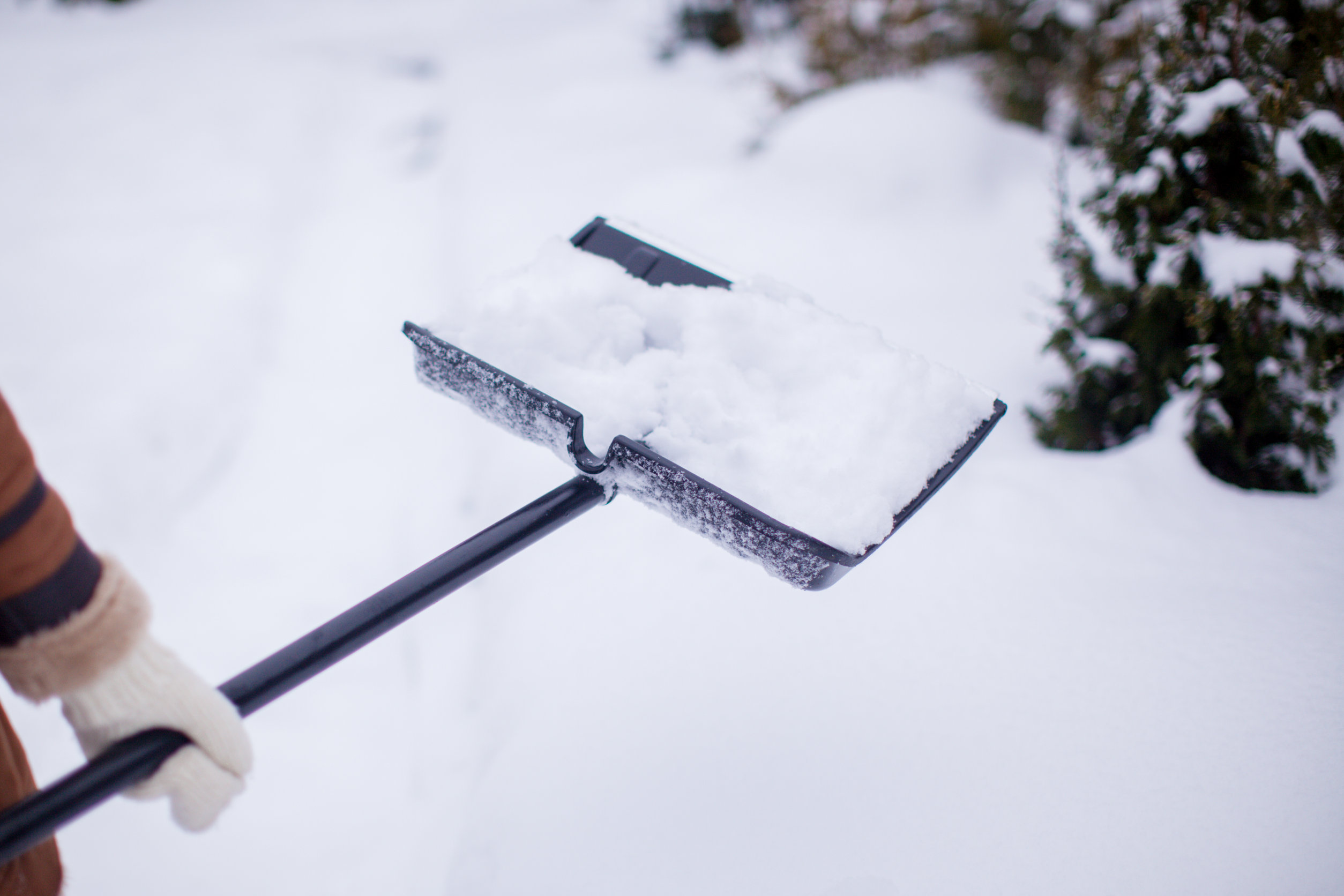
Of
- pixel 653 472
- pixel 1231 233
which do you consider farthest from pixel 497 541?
pixel 1231 233

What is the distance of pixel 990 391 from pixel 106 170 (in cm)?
410

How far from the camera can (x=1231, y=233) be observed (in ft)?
5.39

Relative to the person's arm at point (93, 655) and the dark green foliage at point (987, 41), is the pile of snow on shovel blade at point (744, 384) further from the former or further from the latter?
the dark green foliage at point (987, 41)

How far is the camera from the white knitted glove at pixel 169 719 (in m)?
0.81

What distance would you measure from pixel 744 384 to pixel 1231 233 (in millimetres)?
1330

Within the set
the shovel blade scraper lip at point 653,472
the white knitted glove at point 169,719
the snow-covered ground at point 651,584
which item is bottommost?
the snow-covered ground at point 651,584

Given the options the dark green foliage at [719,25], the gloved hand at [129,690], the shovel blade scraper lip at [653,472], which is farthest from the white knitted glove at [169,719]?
the dark green foliage at [719,25]

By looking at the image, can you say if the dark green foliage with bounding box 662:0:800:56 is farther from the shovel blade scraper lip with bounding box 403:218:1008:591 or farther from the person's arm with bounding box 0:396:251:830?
the person's arm with bounding box 0:396:251:830

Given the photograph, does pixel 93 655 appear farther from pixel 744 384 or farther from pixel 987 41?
pixel 987 41

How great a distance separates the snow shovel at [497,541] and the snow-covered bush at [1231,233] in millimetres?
942

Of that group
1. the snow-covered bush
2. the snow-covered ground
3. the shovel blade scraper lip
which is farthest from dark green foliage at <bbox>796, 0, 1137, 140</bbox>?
the shovel blade scraper lip

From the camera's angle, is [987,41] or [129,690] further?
[987,41]

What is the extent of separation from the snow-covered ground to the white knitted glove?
55 centimetres

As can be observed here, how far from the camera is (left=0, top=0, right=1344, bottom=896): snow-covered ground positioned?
1167 millimetres
